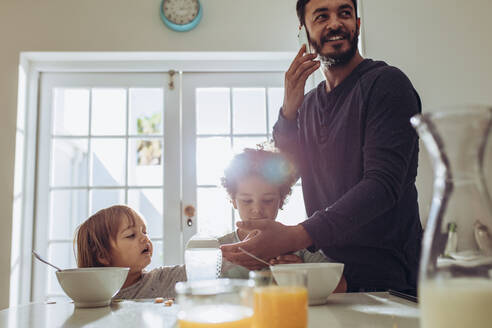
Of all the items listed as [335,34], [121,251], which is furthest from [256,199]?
[335,34]

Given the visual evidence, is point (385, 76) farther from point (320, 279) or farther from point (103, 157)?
point (103, 157)

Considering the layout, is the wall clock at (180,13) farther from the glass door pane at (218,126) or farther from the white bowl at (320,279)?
the white bowl at (320,279)

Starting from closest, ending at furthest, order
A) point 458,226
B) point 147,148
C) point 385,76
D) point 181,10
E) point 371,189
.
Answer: point 458,226
point 371,189
point 385,76
point 181,10
point 147,148

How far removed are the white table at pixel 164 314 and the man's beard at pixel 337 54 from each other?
74 centimetres

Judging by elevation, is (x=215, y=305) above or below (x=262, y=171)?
below

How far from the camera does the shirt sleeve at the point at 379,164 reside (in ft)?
3.30

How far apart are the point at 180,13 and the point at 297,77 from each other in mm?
1620

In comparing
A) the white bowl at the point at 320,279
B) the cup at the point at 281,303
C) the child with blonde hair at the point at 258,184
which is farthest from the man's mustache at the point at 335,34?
the cup at the point at 281,303

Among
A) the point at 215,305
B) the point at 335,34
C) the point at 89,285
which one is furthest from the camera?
the point at 335,34

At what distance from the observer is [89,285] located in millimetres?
968

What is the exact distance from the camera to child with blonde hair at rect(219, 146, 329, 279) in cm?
167

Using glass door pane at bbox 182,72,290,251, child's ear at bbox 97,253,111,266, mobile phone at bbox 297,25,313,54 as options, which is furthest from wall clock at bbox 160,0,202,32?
child's ear at bbox 97,253,111,266

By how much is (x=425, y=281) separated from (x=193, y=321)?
274 mm

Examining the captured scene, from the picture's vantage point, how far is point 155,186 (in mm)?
2908
